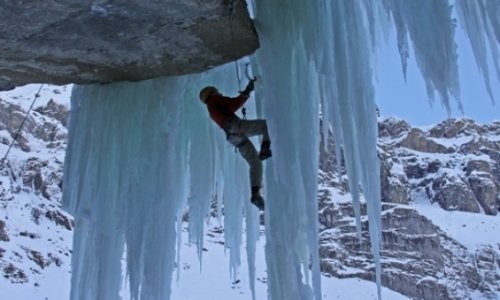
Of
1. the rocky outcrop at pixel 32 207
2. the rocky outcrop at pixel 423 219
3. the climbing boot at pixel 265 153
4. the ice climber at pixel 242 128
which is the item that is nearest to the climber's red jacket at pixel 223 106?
the ice climber at pixel 242 128

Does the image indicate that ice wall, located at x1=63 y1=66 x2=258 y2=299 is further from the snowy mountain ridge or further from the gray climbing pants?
the snowy mountain ridge

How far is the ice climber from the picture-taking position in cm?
486

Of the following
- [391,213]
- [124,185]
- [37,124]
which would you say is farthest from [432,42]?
[37,124]

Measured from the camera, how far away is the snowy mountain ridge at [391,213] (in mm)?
52500

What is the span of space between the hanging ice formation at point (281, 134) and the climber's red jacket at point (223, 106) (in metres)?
0.25

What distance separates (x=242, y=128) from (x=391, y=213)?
7407 centimetres

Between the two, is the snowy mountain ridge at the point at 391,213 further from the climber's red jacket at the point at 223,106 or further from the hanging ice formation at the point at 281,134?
the climber's red jacket at the point at 223,106

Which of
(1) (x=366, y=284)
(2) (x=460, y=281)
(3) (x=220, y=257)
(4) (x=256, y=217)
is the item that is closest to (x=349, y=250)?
(1) (x=366, y=284)

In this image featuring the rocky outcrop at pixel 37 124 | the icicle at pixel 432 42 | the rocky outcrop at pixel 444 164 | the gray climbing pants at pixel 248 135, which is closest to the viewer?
the icicle at pixel 432 42

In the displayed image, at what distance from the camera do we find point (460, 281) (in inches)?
2911

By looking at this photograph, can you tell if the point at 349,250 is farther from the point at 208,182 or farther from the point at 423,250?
the point at 208,182

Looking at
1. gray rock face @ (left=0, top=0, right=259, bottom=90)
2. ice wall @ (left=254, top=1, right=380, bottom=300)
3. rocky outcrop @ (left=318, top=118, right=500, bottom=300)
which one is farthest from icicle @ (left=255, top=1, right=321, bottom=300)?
A: rocky outcrop @ (left=318, top=118, right=500, bottom=300)

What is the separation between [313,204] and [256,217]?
2.75 meters

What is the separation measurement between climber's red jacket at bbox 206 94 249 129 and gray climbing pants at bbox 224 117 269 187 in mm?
62
